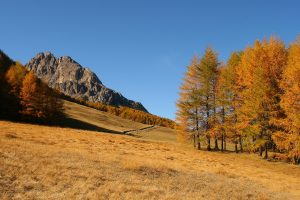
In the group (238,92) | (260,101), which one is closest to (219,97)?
(238,92)

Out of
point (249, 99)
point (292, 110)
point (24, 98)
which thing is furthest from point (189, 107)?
point (24, 98)

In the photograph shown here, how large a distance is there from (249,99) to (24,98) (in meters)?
40.3

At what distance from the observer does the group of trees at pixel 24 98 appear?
59.2 meters

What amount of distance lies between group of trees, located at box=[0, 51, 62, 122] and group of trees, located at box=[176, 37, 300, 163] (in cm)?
3090

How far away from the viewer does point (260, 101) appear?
34031 mm

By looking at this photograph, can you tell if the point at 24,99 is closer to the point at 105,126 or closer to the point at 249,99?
the point at 105,126

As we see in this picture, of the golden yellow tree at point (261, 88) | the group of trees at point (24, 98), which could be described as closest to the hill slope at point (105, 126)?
the group of trees at point (24, 98)

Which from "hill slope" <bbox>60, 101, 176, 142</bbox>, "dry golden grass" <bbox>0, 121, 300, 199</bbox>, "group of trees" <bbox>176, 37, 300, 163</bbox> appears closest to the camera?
"dry golden grass" <bbox>0, 121, 300, 199</bbox>

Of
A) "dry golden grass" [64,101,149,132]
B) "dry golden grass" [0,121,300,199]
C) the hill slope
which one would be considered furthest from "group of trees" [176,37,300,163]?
"dry golden grass" [64,101,149,132]

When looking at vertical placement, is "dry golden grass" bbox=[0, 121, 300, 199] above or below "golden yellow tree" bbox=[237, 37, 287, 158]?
below

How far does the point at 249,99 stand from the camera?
36188 mm

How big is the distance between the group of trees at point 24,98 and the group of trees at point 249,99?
30.9m

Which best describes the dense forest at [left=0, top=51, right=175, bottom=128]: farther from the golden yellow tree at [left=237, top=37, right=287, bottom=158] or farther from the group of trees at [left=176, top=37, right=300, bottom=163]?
the golden yellow tree at [left=237, top=37, right=287, bottom=158]

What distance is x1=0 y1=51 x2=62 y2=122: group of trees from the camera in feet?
194
